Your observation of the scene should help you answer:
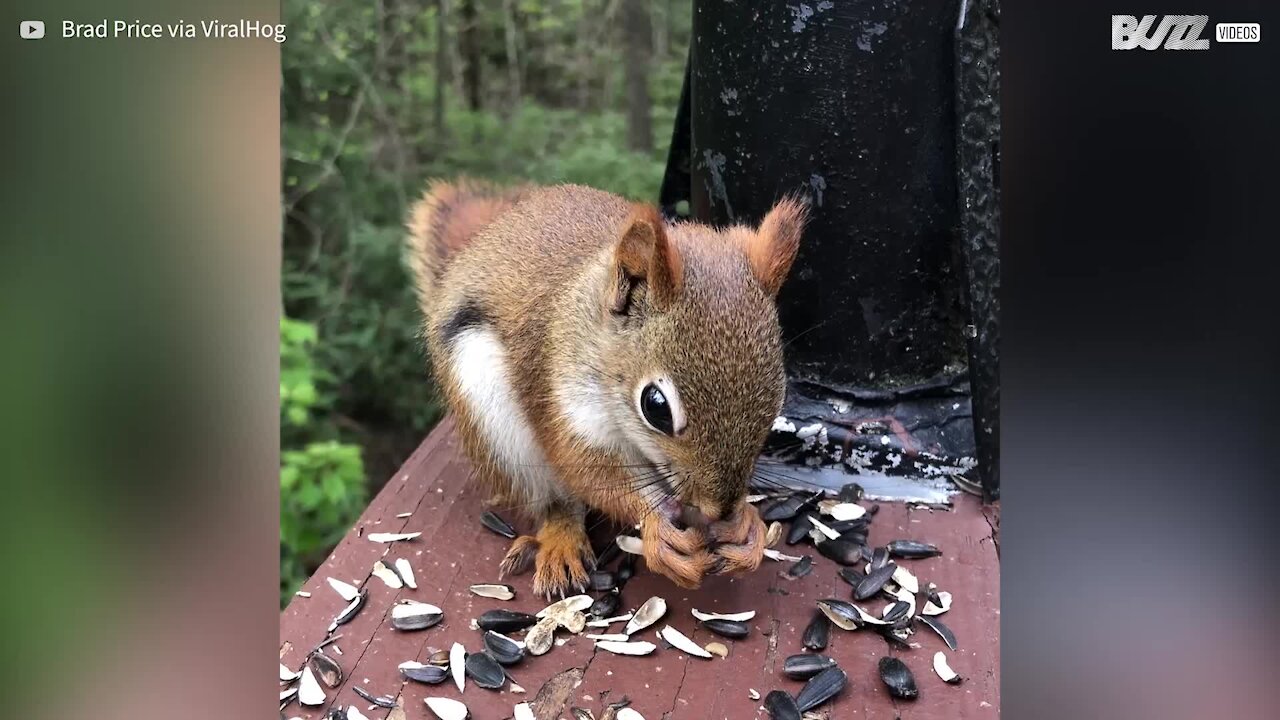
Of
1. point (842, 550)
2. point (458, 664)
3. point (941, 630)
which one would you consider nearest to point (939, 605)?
point (941, 630)

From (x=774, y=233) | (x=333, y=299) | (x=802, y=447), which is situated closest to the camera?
(x=774, y=233)

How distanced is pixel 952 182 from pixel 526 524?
798mm

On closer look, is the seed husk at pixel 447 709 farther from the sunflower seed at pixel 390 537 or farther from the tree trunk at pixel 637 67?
the tree trunk at pixel 637 67

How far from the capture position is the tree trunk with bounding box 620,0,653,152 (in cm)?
384

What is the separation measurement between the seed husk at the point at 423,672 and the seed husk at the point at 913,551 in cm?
64

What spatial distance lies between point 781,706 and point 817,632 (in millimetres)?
161

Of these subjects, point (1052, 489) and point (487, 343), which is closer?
point (1052, 489)

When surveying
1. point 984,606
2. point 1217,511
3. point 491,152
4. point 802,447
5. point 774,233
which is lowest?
point 984,606

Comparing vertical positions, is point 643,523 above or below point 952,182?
below

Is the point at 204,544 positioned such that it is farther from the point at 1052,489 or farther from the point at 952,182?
the point at 952,182

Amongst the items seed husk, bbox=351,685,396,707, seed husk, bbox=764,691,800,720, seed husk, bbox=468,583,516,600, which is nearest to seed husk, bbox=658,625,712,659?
seed husk, bbox=764,691,800,720

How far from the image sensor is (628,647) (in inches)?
50.2

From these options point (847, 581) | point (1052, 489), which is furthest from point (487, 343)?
point (1052, 489)

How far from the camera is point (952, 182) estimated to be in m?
1.49
